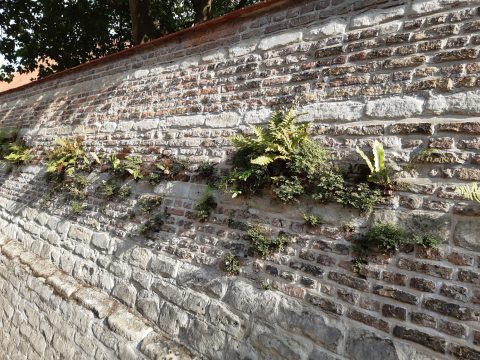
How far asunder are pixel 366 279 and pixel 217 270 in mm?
1382

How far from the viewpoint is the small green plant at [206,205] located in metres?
3.43

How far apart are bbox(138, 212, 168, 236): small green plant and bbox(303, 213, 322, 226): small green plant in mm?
1737

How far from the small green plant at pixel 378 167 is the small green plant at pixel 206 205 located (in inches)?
62.0

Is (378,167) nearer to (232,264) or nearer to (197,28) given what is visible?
(232,264)

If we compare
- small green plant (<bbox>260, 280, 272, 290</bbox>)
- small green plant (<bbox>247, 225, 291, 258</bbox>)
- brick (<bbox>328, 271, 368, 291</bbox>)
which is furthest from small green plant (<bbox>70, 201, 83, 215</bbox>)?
brick (<bbox>328, 271, 368, 291</bbox>)

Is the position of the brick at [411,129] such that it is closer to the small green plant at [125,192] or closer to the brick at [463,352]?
the brick at [463,352]

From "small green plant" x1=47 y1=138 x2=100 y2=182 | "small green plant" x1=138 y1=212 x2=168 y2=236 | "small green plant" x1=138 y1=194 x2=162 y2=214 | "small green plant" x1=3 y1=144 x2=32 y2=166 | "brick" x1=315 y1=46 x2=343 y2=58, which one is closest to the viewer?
"brick" x1=315 y1=46 x2=343 y2=58

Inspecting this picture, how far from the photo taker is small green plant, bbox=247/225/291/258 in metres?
2.86

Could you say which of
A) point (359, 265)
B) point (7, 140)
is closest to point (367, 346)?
point (359, 265)

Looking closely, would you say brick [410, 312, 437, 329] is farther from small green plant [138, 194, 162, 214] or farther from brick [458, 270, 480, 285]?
small green plant [138, 194, 162, 214]

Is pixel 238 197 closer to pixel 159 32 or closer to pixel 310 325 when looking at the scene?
pixel 310 325

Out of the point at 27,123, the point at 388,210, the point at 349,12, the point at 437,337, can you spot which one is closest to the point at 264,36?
the point at 349,12

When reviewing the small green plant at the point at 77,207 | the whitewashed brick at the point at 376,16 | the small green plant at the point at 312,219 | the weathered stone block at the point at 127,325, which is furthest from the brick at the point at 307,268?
the small green plant at the point at 77,207

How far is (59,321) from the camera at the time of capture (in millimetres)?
4371
